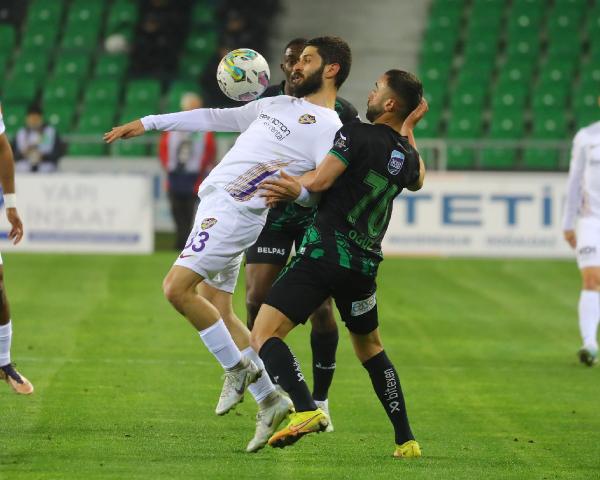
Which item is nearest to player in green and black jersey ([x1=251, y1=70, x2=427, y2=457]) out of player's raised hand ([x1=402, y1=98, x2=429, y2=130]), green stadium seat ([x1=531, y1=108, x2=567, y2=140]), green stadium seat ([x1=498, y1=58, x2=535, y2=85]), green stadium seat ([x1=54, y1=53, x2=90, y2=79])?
player's raised hand ([x1=402, y1=98, x2=429, y2=130])

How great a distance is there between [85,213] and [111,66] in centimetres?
758

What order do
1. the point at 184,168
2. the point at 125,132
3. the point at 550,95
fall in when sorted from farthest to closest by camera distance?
the point at 550,95 → the point at 184,168 → the point at 125,132

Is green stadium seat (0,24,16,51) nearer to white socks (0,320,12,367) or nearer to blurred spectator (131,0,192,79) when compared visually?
blurred spectator (131,0,192,79)

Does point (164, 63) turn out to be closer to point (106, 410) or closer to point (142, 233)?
point (142, 233)

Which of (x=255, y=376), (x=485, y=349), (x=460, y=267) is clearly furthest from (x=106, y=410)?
(x=460, y=267)

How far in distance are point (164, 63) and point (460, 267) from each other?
9662mm

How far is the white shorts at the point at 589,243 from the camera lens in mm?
11812

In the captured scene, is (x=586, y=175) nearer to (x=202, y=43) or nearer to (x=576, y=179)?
(x=576, y=179)

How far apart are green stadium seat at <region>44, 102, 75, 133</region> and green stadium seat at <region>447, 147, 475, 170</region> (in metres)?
7.63

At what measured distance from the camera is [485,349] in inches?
502

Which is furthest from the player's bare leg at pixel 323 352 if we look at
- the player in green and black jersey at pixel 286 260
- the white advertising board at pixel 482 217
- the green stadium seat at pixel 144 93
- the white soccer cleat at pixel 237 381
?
the green stadium seat at pixel 144 93

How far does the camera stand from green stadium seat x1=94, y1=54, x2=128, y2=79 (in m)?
27.1

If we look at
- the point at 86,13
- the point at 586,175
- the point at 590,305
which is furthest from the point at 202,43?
the point at 590,305

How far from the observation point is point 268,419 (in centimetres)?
746
